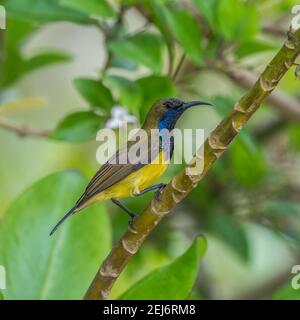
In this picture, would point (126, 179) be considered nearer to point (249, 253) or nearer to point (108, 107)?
point (108, 107)

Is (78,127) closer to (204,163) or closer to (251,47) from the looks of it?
(251,47)

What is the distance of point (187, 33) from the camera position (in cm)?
242

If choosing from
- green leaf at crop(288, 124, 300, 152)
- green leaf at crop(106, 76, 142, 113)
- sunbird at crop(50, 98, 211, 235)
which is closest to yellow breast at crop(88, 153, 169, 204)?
sunbird at crop(50, 98, 211, 235)

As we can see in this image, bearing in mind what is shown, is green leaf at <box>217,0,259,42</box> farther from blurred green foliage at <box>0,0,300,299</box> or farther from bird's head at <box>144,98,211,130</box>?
bird's head at <box>144,98,211,130</box>

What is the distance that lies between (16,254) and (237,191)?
1322mm

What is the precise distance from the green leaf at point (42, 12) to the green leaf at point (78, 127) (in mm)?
322

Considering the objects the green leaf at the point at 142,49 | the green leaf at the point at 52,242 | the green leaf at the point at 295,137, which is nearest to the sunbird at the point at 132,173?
the green leaf at the point at 52,242

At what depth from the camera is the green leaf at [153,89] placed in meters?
2.35

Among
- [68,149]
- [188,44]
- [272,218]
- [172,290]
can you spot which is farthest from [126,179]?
[68,149]

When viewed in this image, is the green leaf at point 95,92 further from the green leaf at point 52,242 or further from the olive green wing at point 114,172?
the olive green wing at point 114,172

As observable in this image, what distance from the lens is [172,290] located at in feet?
6.35

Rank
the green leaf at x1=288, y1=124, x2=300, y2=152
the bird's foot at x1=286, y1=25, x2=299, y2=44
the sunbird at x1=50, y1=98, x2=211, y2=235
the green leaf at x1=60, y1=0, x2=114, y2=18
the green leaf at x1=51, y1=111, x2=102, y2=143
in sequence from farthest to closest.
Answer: the green leaf at x1=288, y1=124, x2=300, y2=152, the green leaf at x1=51, y1=111, x2=102, y2=143, the green leaf at x1=60, y1=0, x2=114, y2=18, the sunbird at x1=50, y1=98, x2=211, y2=235, the bird's foot at x1=286, y1=25, x2=299, y2=44

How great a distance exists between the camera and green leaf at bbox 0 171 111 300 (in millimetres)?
2164

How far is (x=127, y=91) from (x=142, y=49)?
0.54 feet
